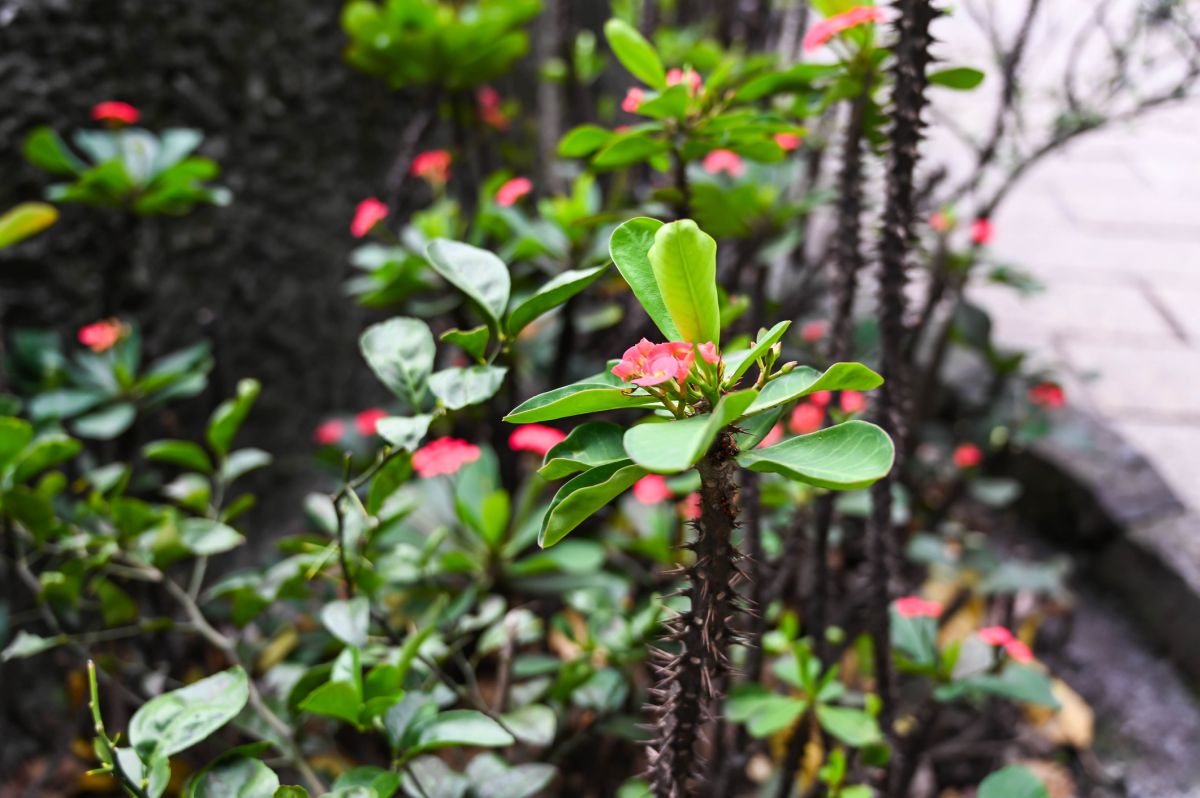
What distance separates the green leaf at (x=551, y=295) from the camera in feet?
1.88

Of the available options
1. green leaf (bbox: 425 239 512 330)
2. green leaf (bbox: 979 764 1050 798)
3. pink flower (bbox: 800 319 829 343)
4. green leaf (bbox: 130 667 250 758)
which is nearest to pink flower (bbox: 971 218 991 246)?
pink flower (bbox: 800 319 829 343)

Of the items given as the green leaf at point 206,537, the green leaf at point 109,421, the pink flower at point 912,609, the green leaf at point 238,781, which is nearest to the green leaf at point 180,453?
the green leaf at point 206,537

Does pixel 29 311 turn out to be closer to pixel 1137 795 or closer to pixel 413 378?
pixel 413 378

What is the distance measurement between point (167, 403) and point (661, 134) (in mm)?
992

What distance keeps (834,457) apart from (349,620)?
0.48 metres

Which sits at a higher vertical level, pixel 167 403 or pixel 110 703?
pixel 167 403

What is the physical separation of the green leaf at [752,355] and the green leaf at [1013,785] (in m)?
0.53

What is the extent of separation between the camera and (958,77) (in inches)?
30.6

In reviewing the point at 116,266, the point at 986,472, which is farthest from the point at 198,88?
the point at 986,472

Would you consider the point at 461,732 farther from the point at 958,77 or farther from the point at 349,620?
the point at 958,77

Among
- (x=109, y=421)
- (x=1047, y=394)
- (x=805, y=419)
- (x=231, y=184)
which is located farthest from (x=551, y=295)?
(x=1047, y=394)

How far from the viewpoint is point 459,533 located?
120cm

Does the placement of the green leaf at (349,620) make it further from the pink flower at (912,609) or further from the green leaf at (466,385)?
the pink flower at (912,609)

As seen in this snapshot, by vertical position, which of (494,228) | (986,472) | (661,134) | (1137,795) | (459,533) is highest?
(661,134)
